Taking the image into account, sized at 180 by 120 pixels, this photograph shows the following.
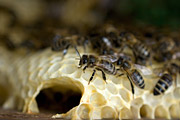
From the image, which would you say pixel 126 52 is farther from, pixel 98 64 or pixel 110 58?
pixel 98 64

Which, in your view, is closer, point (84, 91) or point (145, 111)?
point (84, 91)

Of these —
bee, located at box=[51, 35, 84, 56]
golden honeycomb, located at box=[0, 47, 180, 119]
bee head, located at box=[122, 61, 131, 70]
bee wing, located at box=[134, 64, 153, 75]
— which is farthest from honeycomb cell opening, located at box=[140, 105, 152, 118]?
bee, located at box=[51, 35, 84, 56]

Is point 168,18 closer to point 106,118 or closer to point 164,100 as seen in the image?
point 164,100

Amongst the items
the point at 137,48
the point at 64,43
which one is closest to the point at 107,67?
the point at 137,48

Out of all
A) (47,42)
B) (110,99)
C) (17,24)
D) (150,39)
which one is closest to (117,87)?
(110,99)

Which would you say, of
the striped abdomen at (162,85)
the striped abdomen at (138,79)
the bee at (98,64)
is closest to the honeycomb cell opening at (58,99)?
the bee at (98,64)
